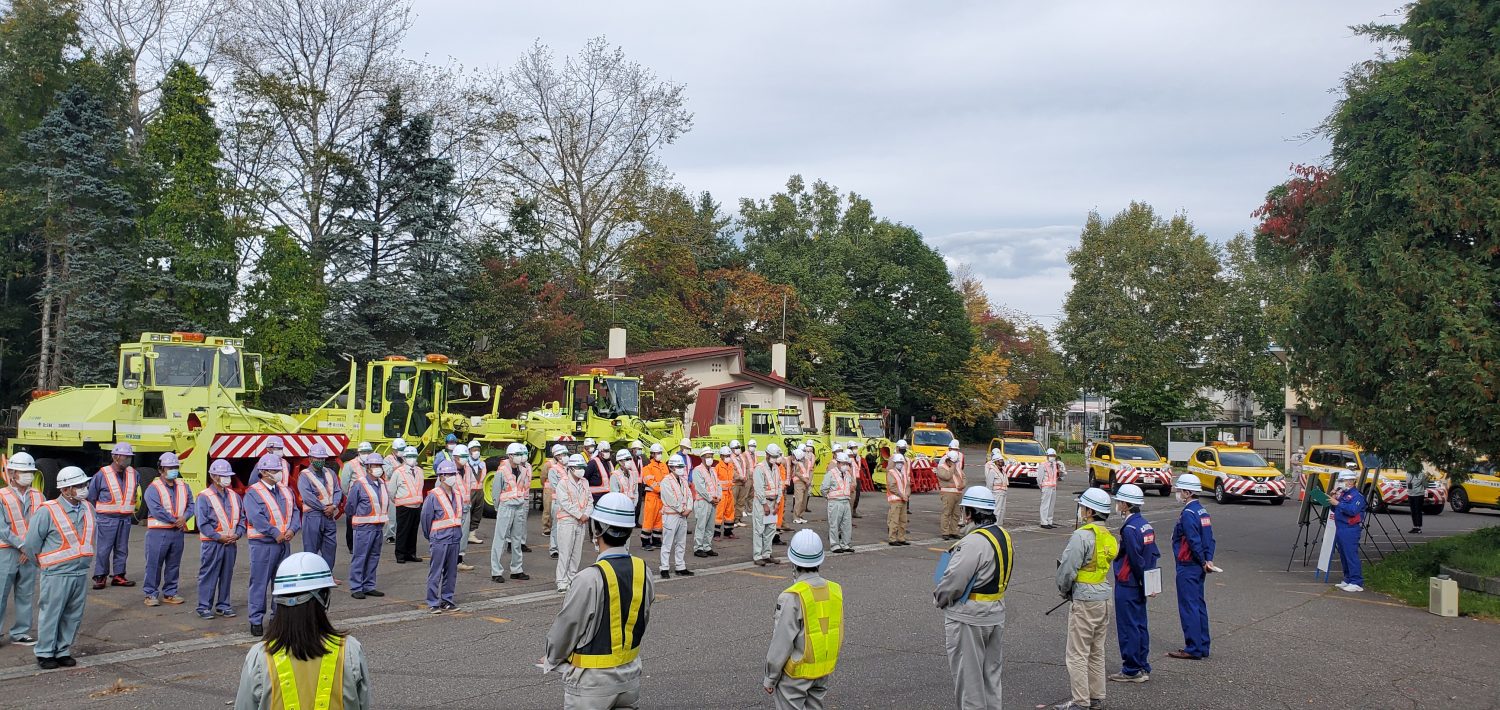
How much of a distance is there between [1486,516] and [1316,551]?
12509 mm

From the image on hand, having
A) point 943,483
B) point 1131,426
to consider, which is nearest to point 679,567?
point 943,483

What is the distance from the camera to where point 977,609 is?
270 inches

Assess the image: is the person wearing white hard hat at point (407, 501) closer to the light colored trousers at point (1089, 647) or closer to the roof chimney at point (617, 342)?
the light colored trousers at point (1089, 647)

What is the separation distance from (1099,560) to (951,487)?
1114 centimetres

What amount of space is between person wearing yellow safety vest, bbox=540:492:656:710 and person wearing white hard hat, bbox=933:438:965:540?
45.6 feet

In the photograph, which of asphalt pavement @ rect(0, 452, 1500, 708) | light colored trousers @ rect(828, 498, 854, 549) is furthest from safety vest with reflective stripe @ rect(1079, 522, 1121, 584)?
light colored trousers @ rect(828, 498, 854, 549)

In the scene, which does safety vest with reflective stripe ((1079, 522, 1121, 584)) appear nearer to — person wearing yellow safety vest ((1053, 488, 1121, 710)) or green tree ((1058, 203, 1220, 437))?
person wearing yellow safety vest ((1053, 488, 1121, 710))

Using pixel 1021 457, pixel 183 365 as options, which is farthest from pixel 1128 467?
pixel 183 365

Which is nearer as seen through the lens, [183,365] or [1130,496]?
[1130,496]

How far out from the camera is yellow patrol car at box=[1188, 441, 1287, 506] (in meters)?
28.0

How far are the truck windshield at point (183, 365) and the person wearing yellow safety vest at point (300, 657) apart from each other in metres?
17.5

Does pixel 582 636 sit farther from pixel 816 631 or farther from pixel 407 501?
pixel 407 501

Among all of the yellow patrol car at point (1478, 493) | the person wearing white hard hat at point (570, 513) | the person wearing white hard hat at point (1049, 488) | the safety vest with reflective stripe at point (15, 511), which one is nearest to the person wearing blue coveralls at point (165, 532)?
the safety vest with reflective stripe at point (15, 511)

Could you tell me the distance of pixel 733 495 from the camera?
63.5 ft
